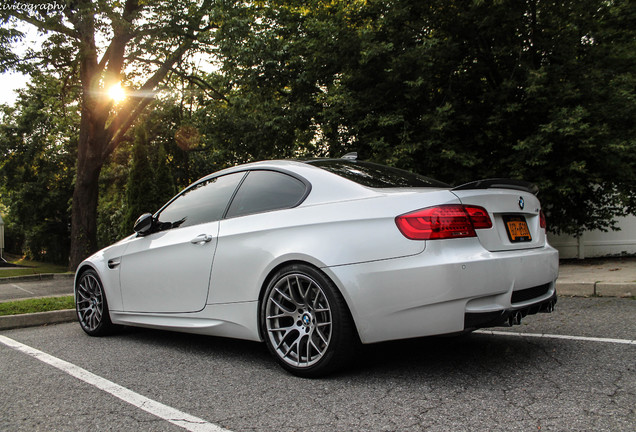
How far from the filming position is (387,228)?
3.26 meters

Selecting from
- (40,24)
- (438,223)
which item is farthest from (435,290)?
(40,24)

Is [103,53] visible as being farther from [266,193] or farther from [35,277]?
[266,193]

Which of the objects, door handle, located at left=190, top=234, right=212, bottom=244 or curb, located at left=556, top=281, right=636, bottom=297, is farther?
curb, located at left=556, top=281, right=636, bottom=297

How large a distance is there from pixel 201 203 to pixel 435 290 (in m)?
2.33

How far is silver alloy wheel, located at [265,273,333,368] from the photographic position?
344 cm

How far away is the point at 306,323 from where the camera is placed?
11.5 ft

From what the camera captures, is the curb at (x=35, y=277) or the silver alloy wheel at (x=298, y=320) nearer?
the silver alloy wheel at (x=298, y=320)

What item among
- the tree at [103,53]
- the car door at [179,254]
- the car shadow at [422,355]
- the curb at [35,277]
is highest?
the tree at [103,53]

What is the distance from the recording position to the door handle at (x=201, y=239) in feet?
13.8

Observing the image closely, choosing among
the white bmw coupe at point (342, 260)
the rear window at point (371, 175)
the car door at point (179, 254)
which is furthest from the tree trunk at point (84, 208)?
the rear window at point (371, 175)

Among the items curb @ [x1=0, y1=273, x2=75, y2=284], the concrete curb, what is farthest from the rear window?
curb @ [x1=0, y1=273, x2=75, y2=284]

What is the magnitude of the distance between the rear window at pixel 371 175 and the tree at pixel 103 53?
490 inches

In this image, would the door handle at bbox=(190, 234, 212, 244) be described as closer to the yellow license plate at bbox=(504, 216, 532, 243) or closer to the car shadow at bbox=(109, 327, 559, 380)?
the car shadow at bbox=(109, 327, 559, 380)

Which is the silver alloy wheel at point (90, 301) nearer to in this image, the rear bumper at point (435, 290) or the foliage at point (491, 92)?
the rear bumper at point (435, 290)
